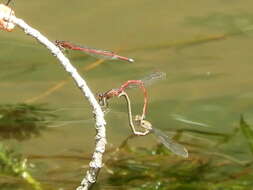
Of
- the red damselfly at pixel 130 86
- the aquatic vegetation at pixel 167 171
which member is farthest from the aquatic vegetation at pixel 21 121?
the red damselfly at pixel 130 86

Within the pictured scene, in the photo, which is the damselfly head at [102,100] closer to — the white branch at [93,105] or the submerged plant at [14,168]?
the white branch at [93,105]

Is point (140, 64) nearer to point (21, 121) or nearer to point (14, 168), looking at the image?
point (21, 121)

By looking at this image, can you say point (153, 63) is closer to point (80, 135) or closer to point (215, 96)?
point (215, 96)

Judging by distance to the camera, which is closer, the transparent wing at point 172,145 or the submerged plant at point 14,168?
the transparent wing at point 172,145

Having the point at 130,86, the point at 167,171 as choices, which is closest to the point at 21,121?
the point at 167,171

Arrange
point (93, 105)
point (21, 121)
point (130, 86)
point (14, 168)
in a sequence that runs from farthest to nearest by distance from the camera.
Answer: point (21, 121)
point (14, 168)
point (130, 86)
point (93, 105)

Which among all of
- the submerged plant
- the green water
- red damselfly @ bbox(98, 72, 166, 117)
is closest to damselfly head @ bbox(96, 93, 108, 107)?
red damselfly @ bbox(98, 72, 166, 117)

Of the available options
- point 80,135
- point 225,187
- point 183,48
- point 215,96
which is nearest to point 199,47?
point 183,48
